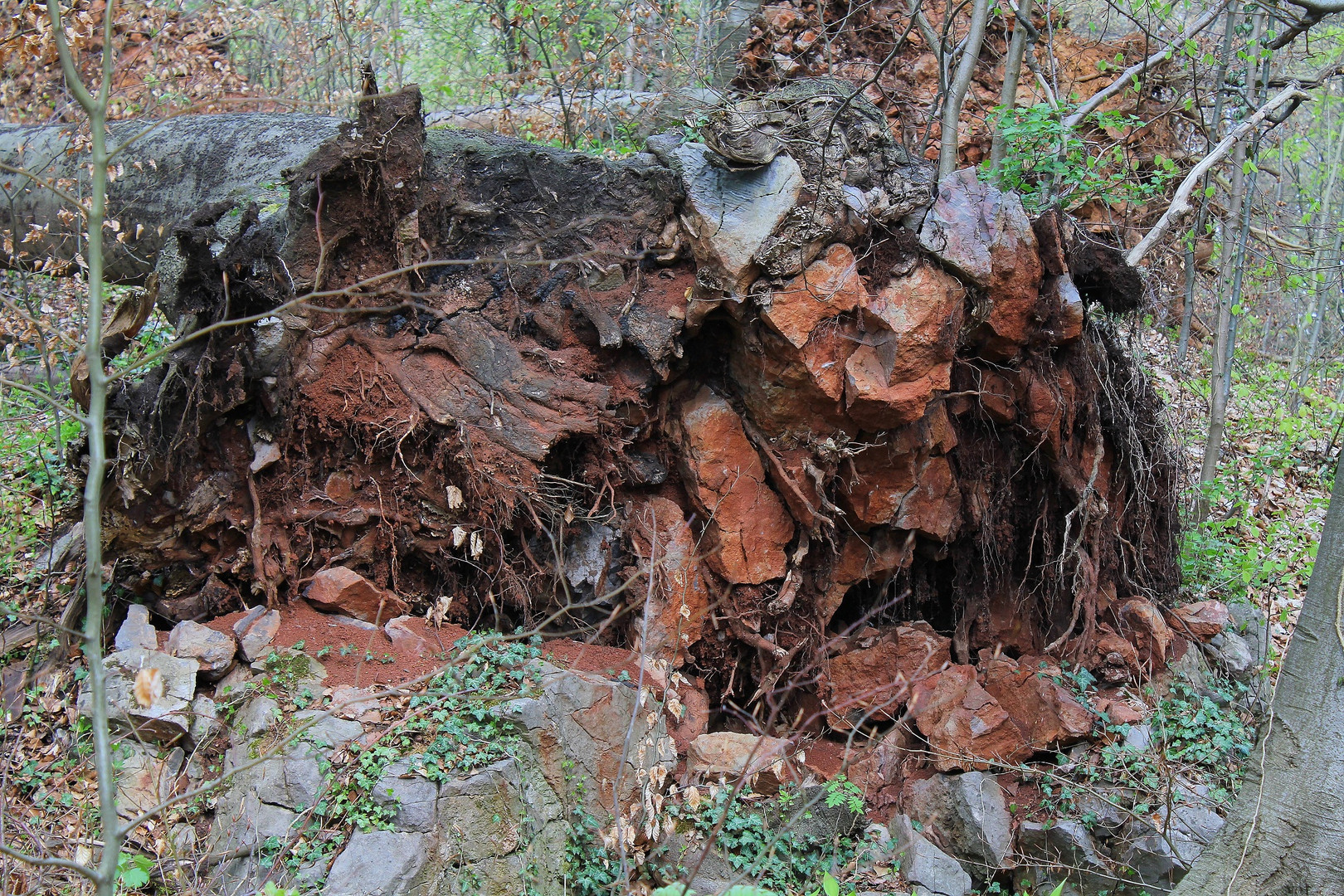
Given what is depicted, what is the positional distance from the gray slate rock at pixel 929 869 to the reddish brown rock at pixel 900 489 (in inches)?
71.2

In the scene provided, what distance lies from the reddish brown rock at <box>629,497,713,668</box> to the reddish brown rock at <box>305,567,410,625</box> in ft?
4.58

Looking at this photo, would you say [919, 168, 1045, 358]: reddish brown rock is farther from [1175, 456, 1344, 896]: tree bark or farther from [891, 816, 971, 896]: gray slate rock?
[891, 816, 971, 896]: gray slate rock

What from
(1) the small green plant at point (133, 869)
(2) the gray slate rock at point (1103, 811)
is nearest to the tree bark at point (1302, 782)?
(2) the gray slate rock at point (1103, 811)

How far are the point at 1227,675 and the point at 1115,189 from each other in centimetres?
375

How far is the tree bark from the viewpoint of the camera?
3137 millimetres

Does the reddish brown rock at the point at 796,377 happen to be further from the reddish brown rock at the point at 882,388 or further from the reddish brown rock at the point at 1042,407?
the reddish brown rock at the point at 1042,407

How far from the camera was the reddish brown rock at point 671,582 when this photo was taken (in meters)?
5.04

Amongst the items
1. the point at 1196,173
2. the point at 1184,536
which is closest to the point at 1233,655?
the point at 1184,536

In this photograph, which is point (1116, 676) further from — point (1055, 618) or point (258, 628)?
point (258, 628)

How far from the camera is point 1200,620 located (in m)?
5.93

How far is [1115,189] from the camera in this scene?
6.90 meters

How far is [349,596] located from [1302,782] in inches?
173

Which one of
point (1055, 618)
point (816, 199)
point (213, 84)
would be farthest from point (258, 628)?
point (213, 84)

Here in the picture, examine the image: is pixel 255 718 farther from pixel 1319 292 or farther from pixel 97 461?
pixel 1319 292
